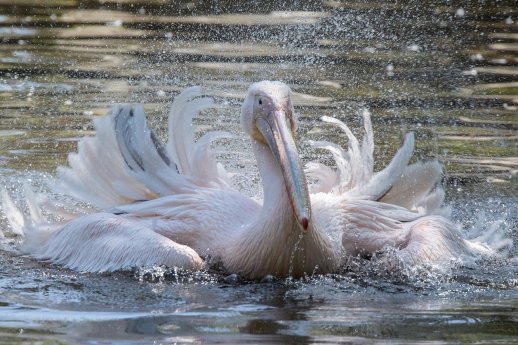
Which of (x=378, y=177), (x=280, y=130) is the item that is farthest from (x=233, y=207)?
(x=378, y=177)

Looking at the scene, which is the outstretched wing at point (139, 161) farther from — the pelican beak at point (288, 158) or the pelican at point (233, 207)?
the pelican beak at point (288, 158)

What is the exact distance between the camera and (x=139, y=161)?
697 cm

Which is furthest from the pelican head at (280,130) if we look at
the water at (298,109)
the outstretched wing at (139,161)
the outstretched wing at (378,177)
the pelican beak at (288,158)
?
the outstretched wing at (378,177)

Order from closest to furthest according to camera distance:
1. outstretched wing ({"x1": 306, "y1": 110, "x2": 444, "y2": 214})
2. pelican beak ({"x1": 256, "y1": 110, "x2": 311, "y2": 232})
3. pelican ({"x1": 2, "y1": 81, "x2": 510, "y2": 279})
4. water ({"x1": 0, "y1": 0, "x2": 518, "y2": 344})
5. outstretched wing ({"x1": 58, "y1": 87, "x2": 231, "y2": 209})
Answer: water ({"x1": 0, "y1": 0, "x2": 518, "y2": 344})
pelican beak ({"x1": 256, "y1": 110, "x2": 311, "y2": 232})
pelican ({"x1": 2, "y1": 81, "x2": 510, "y2": 279})
outstretched wing ({"x1": 58, "y1": 87, "x2": 231, "y2": 209})
outstretched wing ({"x1": 306, "y1": 110, "x2": 444, "y2": 214})

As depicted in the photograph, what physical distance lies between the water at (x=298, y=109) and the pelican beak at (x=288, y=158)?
1.44ft

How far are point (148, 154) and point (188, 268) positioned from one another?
0.93 meters

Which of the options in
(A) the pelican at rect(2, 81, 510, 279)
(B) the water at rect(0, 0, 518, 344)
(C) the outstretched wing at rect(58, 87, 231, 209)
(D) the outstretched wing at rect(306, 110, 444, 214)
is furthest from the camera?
(D) the outstretched wing at rect(306, 110, 444, 214)

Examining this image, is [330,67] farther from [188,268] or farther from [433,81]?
[188,268]

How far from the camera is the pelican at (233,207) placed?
20.5 ft

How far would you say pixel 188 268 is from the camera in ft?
20.7

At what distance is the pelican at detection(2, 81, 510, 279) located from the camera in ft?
20.5

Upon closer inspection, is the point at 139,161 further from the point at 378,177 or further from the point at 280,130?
the point at 378,177

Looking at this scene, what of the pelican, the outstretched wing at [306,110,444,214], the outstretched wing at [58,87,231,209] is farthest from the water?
the outstretched wing at [58,87,231,209]

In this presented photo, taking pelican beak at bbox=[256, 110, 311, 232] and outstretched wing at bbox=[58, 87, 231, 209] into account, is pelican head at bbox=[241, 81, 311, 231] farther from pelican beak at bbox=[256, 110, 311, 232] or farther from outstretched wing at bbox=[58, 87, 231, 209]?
outstretched wing at bbox=[58, 87, 231, 209]
